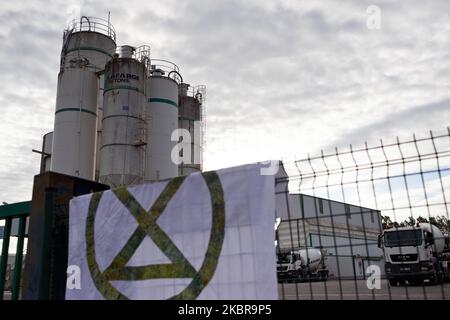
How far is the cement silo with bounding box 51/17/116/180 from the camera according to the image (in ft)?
88.3

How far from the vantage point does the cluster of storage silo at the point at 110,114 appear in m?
26.4

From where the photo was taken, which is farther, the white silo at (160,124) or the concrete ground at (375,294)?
the white silo at (160,124)

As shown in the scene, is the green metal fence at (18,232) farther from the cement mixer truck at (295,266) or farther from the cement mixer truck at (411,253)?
the cement mixer truck at (411,253)

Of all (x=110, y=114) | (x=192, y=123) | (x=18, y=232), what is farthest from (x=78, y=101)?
(x=18, y=232)

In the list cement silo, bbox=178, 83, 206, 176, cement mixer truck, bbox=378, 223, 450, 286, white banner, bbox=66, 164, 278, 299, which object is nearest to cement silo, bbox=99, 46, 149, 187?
cement silo, bbox=178, 83, 206, 176

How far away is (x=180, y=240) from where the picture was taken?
6656 millimetres

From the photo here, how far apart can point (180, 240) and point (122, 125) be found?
821 inches

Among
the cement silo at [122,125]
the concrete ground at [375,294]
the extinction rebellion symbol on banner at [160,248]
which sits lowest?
the concrete ground at [375,294]

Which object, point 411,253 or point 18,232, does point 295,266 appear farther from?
point 411,253

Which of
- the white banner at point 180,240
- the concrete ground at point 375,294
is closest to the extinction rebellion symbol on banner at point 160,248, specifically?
the white banner at point 180,240

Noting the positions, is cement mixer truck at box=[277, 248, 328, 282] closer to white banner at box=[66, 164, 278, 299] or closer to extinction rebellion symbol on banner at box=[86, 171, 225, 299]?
white banner at box=[66, 164, 278, 299]

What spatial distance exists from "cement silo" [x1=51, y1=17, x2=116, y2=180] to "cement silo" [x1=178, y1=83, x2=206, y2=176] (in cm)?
756
